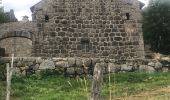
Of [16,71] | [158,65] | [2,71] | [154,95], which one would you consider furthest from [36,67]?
[154,95]

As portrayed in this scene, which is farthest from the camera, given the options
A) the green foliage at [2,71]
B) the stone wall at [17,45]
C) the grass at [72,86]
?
the stone wall at [17,45]

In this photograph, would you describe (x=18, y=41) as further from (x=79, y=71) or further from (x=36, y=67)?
(x=79, y=71)

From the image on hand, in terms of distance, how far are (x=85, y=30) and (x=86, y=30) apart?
50mm

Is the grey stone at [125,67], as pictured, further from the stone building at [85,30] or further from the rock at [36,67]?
the stone building at [85,30]

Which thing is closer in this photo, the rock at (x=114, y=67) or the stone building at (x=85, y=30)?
the rock at (x=114, y=67)

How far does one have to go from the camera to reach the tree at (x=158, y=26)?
3381 centimetres

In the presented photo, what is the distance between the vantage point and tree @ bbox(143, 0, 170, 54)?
33.8 m

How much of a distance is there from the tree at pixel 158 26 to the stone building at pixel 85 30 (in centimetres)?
1169

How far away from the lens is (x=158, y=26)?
113 ft

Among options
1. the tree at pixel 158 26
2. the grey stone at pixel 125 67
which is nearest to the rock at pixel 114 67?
the grey stone at pixel 125 67

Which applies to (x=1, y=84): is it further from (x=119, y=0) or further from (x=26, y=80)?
(x=119, y=0)

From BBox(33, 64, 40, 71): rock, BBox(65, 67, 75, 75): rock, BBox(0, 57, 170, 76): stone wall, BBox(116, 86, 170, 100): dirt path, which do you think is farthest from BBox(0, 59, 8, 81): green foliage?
BBox(116, 86, 170, 100): dirt path

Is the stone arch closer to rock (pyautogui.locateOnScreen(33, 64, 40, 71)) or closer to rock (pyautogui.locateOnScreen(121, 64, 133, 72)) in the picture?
rock (pyautogui.locateOnScreen(33, 64, 40, 71))

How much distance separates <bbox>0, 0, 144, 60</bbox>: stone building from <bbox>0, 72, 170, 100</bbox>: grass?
505 centimetres
